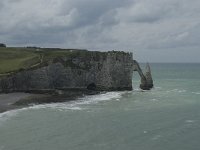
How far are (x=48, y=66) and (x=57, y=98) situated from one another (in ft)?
36.0

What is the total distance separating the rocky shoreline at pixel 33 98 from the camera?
3008 inches

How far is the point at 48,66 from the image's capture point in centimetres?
9531

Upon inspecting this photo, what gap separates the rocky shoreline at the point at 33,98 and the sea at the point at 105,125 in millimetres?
3123

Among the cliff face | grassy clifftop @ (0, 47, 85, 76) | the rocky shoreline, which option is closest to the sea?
the rocky shoreline

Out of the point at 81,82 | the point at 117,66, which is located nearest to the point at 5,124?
the point at 81,82

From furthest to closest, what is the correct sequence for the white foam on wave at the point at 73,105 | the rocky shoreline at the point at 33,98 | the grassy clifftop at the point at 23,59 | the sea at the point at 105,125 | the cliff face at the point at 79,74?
the grassy clifftop at the point at 23,59 < the cliff face at the point at 79,74 < the rocky shoreline at the point at 33,98 < the white foam on wave at the point at 73,105 < the sea at the point at 105,125

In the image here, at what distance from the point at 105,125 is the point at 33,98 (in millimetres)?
28198

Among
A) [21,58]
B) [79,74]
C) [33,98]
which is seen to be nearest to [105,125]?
[33,98]

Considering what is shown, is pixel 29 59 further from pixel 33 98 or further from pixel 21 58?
pixel 33 98

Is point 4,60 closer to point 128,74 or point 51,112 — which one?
point 128,74

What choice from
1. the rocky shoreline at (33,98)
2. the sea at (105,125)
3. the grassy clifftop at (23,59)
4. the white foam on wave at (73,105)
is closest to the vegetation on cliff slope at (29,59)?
the grassy clifftop at (23,59)

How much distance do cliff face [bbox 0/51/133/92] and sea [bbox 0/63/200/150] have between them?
13032 millimetres

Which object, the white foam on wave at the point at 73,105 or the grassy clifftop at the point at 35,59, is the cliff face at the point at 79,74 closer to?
the grassy clifftop at the point at 35,59

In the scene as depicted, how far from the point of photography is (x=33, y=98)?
273 ft
